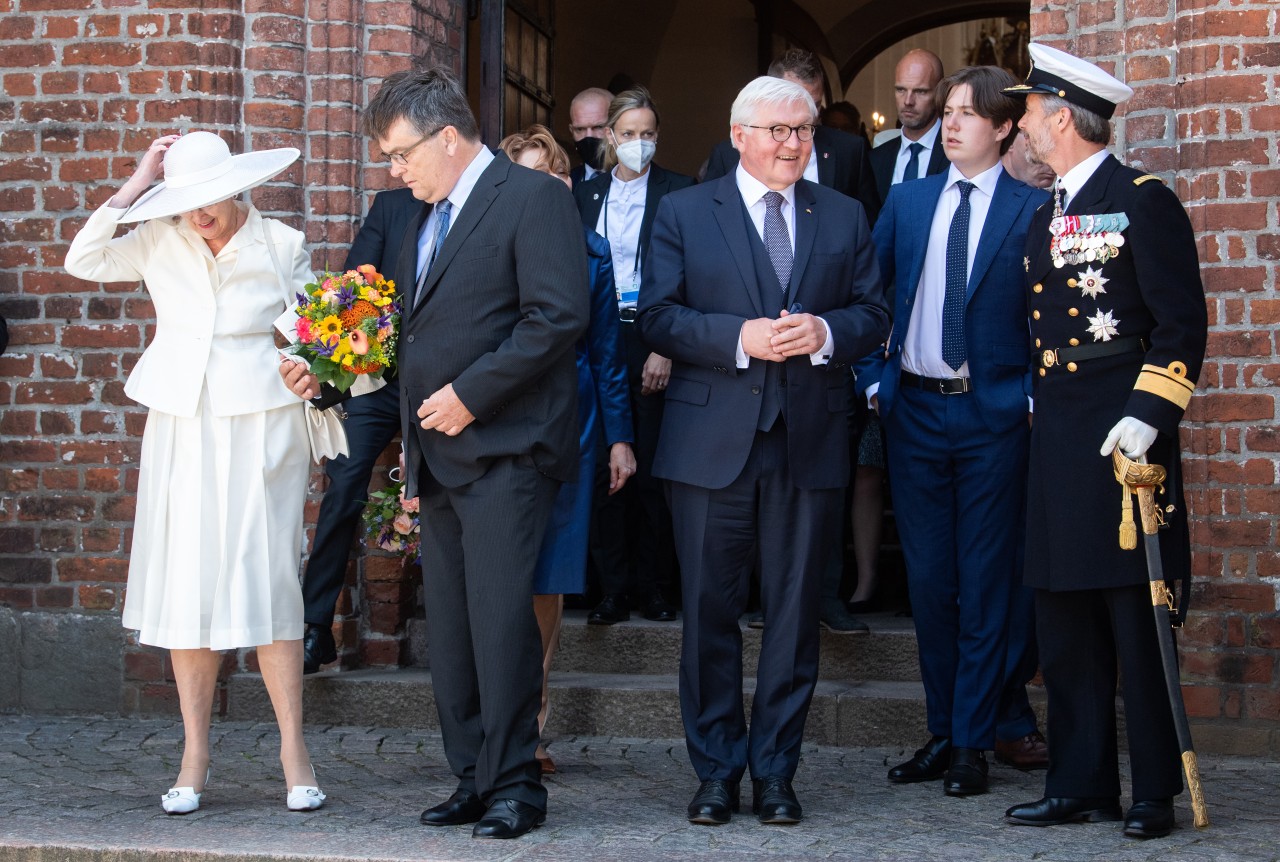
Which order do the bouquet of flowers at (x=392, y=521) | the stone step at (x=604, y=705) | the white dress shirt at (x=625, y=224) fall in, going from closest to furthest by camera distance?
the bouquet of flowers at (x=392, y=521), the stone step at (x=604, y=705), the white dress shirt at (x=625, y=224)

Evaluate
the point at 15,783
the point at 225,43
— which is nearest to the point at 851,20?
the point at 225,43

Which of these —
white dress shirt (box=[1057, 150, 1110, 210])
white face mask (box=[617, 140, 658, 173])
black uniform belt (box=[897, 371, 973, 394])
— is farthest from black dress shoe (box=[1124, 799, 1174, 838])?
white face mask (box=[617, 140, 658, 173])

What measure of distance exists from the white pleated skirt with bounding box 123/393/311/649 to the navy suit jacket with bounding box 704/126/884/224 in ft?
7.87

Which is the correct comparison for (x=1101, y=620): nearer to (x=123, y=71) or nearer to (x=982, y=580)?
(x=982, y=580)

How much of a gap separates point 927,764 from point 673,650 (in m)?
1.29

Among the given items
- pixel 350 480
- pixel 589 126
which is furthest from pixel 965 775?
pixel 589 126

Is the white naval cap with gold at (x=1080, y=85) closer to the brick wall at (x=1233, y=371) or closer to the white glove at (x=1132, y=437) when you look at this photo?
the white glove at (x=1132, y=437)

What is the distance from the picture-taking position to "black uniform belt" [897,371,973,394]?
528 cm

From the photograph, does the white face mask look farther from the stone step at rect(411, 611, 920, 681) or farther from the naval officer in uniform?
the naval officer in uniform

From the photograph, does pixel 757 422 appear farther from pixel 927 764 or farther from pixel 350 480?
pixel 350 480

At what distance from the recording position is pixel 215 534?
4922mm

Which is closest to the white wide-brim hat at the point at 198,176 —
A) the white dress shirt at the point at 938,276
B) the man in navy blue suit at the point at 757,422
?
the man in navy blue suit at the point at 757,422

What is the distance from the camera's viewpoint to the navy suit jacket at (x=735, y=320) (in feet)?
15.8

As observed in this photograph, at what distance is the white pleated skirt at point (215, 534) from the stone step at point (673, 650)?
1.65 m
